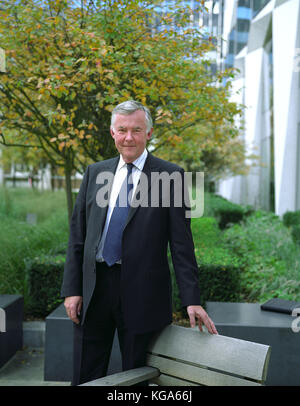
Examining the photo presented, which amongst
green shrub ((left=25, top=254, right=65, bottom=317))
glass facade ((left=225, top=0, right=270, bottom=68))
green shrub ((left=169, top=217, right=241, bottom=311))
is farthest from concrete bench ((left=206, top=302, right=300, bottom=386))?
glass facade ((left=225, top=0, right=270, bottom=68))

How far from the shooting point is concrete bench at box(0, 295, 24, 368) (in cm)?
432

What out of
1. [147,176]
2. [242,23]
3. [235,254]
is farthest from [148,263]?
[242,23]

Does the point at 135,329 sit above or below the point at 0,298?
above

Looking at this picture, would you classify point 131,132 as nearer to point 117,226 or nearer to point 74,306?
point 117,226

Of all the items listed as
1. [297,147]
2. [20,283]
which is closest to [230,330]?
[20,283]

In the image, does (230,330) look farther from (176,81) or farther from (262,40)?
(262,40)

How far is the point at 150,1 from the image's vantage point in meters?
5.56

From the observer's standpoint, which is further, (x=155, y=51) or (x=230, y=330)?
(x=155, y=51)

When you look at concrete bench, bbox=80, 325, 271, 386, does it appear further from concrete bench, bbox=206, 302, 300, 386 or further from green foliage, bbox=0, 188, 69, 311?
green foliage, bbox=0, 188, 69, 311

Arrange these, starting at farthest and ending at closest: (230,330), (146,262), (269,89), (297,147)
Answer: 1. (269,89)
2. (297,147)
3. (230,330)
4. (146,262)

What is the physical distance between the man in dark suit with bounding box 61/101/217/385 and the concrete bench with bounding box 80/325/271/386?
0.08 m

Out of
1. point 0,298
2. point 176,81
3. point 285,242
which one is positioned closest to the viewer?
point 0,298

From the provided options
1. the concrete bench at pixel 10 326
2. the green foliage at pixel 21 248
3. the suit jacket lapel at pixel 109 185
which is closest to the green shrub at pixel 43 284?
the green foliage at pixel 21 248

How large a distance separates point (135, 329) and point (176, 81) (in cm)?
394
